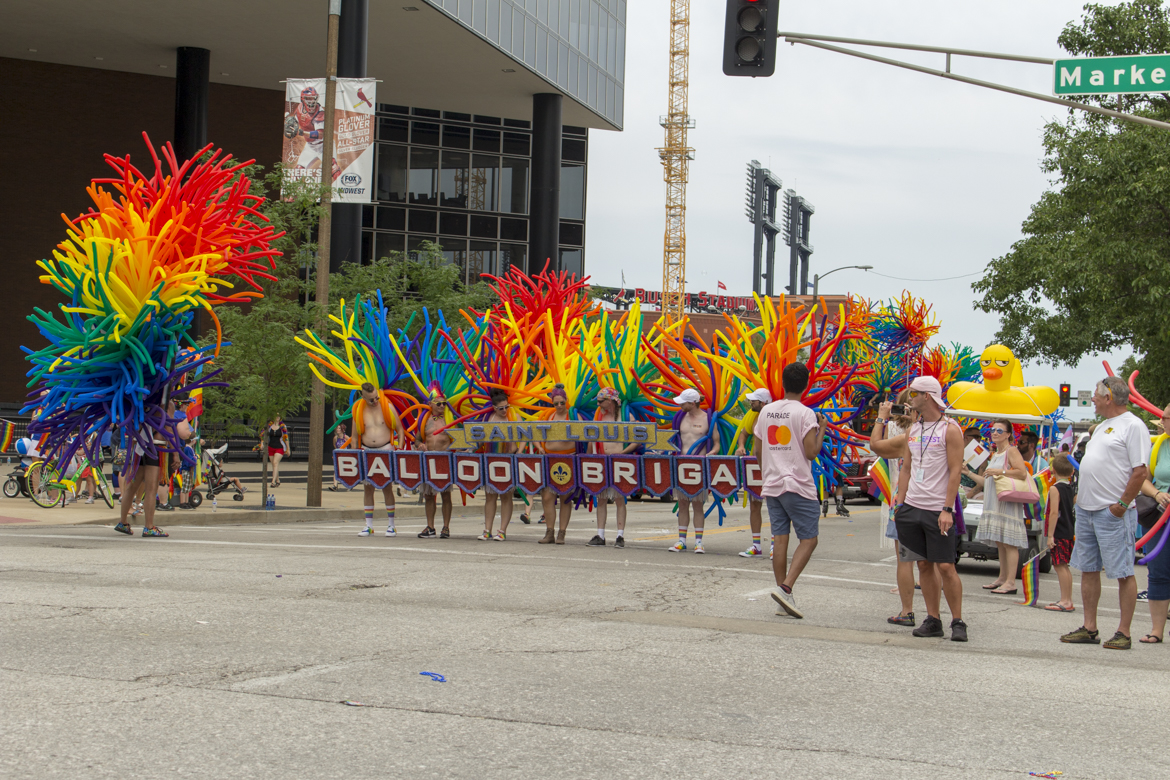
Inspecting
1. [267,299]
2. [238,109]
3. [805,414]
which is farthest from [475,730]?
[238,109]

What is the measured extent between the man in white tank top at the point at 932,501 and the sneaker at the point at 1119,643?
1103 mm

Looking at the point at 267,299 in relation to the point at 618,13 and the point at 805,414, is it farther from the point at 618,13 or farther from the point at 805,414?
the point at 618,13

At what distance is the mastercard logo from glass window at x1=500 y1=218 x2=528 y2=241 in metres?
42.4

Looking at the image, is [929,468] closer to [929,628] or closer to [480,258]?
[929,628]

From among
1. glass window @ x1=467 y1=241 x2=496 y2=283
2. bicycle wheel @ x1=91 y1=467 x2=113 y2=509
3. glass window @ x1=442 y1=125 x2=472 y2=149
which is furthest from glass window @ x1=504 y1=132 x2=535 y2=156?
bicycle wheel @ x1=91 y1=467 x2=113 y2=509

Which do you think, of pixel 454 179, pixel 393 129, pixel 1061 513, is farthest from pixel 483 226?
pixel 1061 513

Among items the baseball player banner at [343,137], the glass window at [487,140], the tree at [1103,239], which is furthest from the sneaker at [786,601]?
the glass window at [487,140]

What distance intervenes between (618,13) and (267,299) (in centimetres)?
3298

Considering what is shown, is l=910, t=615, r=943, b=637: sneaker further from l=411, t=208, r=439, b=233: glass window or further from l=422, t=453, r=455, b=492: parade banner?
l=411, t=208, r=439, b=233: glass window

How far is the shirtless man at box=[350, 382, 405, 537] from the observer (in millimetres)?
15438

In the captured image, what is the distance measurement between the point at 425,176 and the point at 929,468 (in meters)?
43.2

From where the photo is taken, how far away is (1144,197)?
2630 cm

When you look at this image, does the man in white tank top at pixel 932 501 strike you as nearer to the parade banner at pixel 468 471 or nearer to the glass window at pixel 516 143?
the parade banner at pixel 468 471

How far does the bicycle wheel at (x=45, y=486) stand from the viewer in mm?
17625
